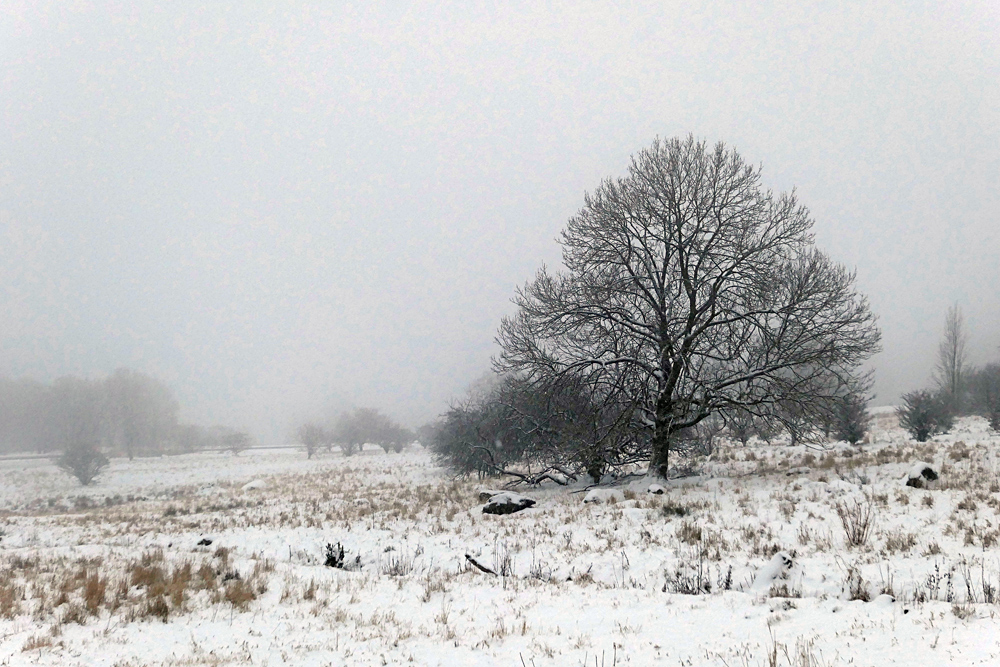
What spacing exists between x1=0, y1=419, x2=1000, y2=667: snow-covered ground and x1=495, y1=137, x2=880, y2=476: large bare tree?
90.7 inches

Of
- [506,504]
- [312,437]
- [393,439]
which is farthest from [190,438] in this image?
[506,504]

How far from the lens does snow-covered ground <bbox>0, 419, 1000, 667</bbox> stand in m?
4.21

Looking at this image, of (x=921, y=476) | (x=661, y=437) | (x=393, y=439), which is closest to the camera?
(x=921, y=476)

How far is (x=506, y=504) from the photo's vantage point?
12.9 metres

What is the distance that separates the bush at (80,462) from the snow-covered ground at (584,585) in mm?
28831

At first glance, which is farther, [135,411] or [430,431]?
[430,431]

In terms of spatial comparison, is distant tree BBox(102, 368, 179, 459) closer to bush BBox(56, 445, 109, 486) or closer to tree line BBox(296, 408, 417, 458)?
bush BBox(56, 445, 109, 486)

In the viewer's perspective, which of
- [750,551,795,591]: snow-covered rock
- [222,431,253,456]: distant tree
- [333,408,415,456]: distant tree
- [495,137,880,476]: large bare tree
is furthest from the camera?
[333,408,415,456]: distant tree

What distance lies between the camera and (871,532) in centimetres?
698

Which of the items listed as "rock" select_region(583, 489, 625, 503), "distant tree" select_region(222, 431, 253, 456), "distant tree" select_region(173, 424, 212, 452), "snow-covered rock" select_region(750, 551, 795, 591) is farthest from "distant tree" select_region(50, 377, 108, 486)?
"snow-covered rock" select_region(750, 551, 795, 591)

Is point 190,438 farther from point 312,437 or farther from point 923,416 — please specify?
point 923,416

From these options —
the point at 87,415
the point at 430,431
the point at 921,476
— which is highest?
the point at 87,415

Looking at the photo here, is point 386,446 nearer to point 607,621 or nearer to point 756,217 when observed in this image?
point 756,217

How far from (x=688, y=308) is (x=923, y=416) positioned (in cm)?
1539
